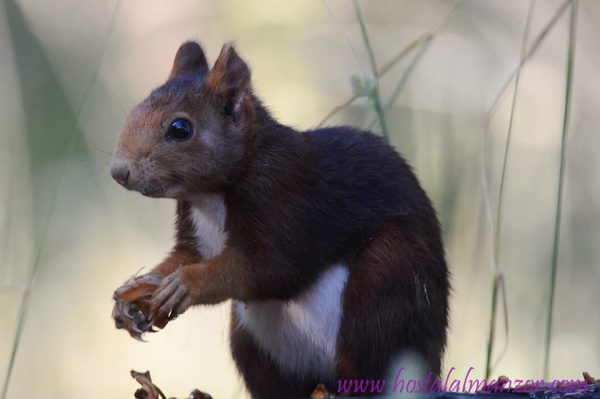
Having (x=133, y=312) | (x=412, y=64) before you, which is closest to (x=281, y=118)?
(x=412, y=64)

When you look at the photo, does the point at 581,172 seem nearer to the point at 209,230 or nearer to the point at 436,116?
the point at 436,116

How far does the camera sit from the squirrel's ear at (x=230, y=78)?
3.69 m

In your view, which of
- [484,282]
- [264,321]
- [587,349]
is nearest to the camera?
[264,321]

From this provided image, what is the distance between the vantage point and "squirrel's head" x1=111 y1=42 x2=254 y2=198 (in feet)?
11.4

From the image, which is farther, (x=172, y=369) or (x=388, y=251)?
(x=172, y=369)

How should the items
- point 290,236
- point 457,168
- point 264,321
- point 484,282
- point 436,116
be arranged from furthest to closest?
point 484,282 < point 436,116 < point 457,168 < point 264,321 < point 290,236

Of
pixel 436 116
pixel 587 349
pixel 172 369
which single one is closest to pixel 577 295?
pixel 587 349

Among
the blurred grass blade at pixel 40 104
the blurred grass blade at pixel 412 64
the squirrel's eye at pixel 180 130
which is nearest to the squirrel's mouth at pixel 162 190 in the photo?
the squirrel's eye at pixel 180 130

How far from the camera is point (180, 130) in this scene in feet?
11.7

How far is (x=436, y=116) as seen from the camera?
5.22 m

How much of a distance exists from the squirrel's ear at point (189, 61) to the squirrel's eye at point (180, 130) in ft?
1.26

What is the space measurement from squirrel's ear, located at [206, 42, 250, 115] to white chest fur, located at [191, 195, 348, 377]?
325mm

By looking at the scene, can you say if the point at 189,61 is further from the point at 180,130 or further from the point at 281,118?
the point at 281,118

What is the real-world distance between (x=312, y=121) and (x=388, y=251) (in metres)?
2.56
